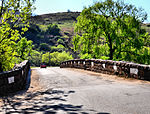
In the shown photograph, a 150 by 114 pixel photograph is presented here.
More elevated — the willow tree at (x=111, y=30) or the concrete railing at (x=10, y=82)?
the willow tree at (x=111, y=30)

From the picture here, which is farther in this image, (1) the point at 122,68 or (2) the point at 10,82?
(1) the point at 122,68

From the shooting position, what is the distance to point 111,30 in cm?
2427

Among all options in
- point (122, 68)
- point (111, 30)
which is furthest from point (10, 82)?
point (111, 30)

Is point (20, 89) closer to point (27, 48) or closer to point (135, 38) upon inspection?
point (135, 38)

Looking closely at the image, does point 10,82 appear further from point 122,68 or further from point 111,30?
point 111,30

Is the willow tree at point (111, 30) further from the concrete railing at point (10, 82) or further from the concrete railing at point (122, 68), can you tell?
the concrete railing at point (10, 82)

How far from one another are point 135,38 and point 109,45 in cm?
420

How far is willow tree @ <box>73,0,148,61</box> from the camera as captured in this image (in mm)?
24078

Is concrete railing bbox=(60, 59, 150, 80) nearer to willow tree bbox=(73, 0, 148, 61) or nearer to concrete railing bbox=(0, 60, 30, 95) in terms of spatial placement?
concrete railing bbox=(0, 60, 30, 95)

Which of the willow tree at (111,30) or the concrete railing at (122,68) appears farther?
the willow tree at (111,30)

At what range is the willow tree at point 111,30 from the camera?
79.0ft

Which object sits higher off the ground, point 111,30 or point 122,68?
point 111,30

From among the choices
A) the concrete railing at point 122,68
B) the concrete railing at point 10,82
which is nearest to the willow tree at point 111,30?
the concrete railing at point 122,68

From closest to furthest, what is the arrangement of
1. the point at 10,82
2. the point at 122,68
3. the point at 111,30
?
the point at 10,82 → the point at 122,68 → the point at 111,30
